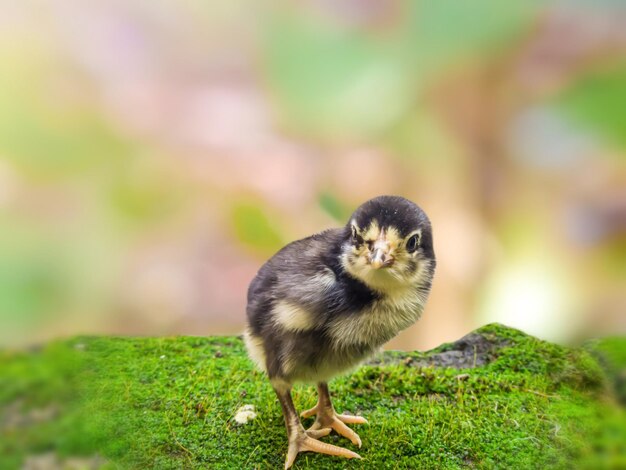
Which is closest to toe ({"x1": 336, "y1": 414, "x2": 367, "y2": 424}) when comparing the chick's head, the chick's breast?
the chick's breast

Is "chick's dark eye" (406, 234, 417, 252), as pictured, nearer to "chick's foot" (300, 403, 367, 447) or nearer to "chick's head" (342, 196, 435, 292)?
"chick's head" (342, 196, 435, 292)

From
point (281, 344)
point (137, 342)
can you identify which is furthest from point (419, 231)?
point (137, 342)

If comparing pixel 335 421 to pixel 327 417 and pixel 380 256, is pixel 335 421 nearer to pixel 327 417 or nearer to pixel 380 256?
pixel 327 417

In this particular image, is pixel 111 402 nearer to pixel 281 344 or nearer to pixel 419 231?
pixel 281 344

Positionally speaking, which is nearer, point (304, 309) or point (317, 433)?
point (304, 309)

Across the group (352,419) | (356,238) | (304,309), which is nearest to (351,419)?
(352,419)

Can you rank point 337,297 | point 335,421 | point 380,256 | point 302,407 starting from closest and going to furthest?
1. point 380,256
2. point 337,297
3. point 335,421
4. point 302,407

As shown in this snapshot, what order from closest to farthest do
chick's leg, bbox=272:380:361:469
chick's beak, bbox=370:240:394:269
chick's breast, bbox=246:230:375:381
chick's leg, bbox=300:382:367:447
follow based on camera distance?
chick's beak, bbox=370:240:394:269 → chick's breast, bbox=246:230:375:381 → chick's leg, bbox=272:380:361:469 → chick's leg, bbox=300:382:367:447
